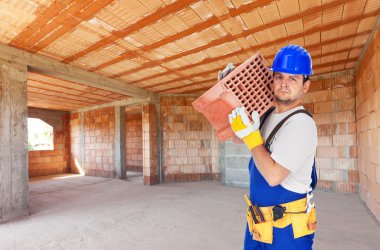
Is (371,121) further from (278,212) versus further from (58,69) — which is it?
(58,69)

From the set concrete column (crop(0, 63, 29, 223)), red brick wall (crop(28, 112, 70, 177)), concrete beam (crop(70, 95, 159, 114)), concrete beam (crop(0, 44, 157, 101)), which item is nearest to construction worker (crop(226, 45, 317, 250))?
concrete column (crop(0, 63, 29, 223))

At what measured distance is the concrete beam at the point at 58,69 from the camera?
3525mm

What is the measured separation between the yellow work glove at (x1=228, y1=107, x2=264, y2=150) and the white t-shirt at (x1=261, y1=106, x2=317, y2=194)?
0.09 metres

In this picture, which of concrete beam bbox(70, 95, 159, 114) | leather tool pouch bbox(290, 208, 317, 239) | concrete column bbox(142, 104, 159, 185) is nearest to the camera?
leather tool pouch bbox(290, 208, 317, 239)

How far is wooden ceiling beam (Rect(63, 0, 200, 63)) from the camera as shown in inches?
97.6

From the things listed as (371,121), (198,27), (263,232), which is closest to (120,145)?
(198,27)

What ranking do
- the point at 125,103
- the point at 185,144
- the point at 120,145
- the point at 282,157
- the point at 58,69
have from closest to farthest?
the point at 282,157 < the point at 58,69 < the point at 185,144 < the point at 125,103 < the point at 120,145

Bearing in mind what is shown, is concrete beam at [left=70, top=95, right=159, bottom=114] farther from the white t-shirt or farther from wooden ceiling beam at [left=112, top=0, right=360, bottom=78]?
the white t-shirt

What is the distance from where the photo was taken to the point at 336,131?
492 centimetres

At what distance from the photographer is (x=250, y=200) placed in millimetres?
1326

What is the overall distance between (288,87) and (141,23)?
223 cm

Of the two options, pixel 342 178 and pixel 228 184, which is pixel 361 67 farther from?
pixel 228 184

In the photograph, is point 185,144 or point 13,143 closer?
point 13,143

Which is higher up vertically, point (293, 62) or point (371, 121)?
point (293, 62)
